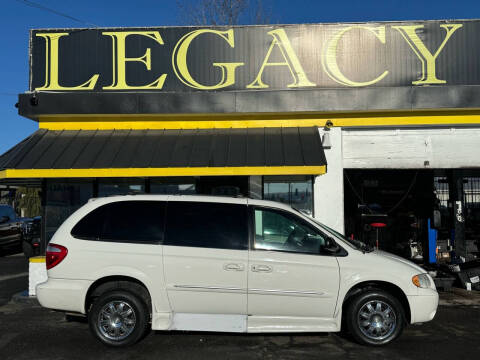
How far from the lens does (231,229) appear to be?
5.85 meters

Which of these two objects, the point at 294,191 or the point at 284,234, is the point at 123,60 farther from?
the point at 284,234

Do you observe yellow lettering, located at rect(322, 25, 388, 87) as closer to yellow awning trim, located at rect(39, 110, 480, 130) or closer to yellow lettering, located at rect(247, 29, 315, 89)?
yellow lettering, located at rect(247, 29, 315, 89)

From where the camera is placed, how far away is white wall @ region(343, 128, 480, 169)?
10.1 m

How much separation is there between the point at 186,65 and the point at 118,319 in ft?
19.7

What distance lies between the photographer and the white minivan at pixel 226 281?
18.5 feet

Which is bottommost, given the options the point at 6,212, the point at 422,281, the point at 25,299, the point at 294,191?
the point at 25,299

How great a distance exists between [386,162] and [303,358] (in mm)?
5945

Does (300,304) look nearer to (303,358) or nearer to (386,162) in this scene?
(303,358)

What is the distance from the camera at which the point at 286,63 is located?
9.94m

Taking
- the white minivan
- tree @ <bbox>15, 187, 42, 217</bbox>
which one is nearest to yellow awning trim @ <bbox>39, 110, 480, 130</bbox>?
the white minivan

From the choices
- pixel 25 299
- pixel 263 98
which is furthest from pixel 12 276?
pixel 263 98

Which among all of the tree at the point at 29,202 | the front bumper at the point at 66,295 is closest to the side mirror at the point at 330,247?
the front bumper at the point at 66,295

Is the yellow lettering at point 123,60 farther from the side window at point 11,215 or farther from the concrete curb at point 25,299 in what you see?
the side window at point 11,215

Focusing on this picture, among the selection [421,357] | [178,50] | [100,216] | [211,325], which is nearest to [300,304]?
[211,325]
